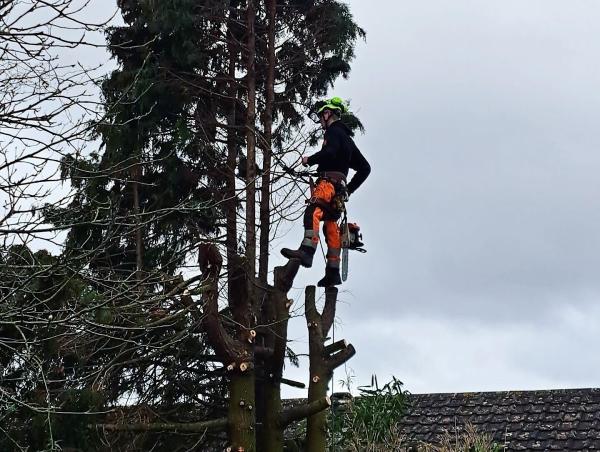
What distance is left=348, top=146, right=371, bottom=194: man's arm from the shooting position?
12.3 m

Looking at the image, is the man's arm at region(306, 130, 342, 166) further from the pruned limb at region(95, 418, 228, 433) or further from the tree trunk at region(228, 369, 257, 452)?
the pruned limb at region(95, 418, 228, 433)

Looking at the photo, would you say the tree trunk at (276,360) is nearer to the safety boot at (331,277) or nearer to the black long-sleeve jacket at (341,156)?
the safety boot at (331,277)

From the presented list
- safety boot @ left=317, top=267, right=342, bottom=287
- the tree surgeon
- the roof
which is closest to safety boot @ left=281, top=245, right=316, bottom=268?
the tree surgeon

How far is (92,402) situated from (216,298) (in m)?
1.49

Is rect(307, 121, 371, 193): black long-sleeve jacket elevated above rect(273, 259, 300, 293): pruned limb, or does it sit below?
above

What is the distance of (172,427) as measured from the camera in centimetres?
1159

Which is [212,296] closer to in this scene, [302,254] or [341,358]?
[302,254]

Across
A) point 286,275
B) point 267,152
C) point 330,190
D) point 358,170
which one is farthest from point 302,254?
point 267,152

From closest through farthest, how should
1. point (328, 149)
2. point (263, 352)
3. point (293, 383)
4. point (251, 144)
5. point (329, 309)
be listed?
point (328, 149), point (329, 309), point (263, 352), point (293, 383), point (251, 144)

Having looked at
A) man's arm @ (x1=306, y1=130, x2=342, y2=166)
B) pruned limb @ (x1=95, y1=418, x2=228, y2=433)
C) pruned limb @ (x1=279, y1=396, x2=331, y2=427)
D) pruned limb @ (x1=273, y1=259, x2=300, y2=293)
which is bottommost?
pruned limb @ (x1=95, y1=418, x2=228, y2=433)

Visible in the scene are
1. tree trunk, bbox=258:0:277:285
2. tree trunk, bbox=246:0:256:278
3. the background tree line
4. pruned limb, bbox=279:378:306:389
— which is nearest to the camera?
the background tree line

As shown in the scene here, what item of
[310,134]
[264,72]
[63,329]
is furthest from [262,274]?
[63,329]

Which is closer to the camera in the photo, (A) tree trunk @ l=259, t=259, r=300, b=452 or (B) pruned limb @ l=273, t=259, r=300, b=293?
(B) pruned limb @ l=273, t=259, r=300, b=293

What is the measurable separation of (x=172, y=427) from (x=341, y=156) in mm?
3179
